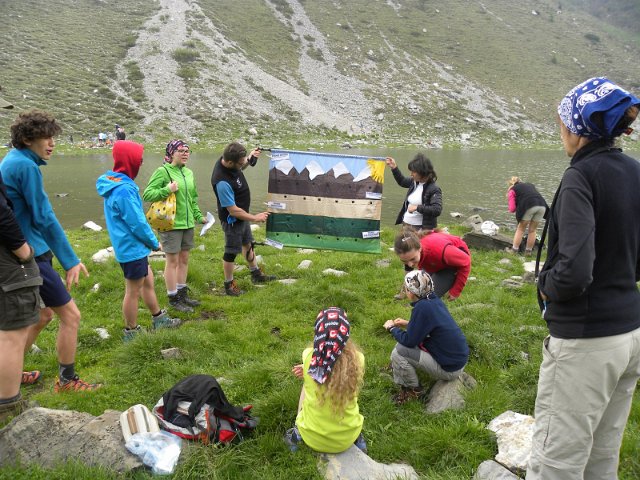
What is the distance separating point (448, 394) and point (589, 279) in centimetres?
274

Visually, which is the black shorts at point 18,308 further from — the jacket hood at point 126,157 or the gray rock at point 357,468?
the gray rock at point 357,468

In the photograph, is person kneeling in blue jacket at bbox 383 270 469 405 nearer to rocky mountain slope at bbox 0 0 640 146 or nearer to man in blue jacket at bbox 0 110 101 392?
man in blue jacket at bbox 0 110 101 392

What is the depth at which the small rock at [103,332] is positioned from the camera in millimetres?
6695

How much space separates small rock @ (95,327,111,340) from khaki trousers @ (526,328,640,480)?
5983mm

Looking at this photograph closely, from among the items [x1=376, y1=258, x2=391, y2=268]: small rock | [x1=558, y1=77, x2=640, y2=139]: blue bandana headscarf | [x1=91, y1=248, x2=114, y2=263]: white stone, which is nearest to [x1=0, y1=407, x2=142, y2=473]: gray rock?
[x1=558, y1=77, x2=640, y2=139]: blue bandana headscarf

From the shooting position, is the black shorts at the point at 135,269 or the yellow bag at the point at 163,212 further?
the yellow bag at the point at 163,212

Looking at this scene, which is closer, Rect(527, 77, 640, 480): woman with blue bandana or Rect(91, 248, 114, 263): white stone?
Rect(527, 77, 640, 480): woman with blue bandana

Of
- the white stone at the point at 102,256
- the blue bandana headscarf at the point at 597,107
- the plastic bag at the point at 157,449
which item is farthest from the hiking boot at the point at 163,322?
the blue bandana headscarf at the point at 597,107

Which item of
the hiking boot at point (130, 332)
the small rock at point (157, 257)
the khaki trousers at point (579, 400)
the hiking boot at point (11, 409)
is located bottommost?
the small rock at point (157, 257)

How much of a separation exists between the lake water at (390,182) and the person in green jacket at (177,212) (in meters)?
9.37

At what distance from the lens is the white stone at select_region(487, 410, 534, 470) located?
393 cm

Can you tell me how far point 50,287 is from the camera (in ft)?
15.7

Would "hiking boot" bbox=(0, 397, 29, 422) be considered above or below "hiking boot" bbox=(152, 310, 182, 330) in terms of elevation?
above

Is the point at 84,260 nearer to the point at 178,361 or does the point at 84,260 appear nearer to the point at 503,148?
the point at 178,361
